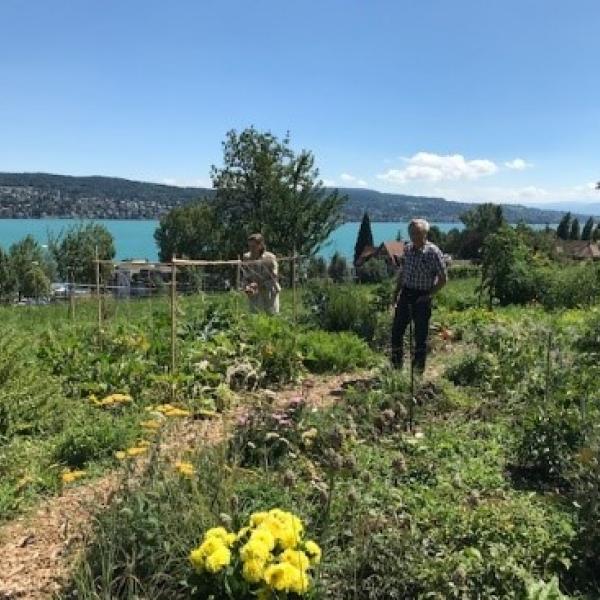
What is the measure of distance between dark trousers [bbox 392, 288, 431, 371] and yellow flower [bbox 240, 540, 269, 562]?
196 inches

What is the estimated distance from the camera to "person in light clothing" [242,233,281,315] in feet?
30.7

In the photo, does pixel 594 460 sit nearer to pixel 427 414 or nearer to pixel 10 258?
pixel 427 414

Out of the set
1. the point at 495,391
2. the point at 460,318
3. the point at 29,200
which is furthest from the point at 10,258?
the point at 29,200

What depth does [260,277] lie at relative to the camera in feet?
31.4

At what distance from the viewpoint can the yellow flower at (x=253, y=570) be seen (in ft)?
8.96

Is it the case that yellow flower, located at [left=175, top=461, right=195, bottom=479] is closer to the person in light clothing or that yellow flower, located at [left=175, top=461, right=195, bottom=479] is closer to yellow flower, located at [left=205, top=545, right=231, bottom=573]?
yellow flower, located at [left=205, top=545, right=231, bottom=573]

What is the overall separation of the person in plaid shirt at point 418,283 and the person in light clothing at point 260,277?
208 cm

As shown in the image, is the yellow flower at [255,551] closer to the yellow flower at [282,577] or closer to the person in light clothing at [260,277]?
the yellow flower at [282,577]

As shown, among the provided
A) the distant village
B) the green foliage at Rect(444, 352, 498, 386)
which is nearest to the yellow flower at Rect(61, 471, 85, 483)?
the green foliage at Rect(444, 352, 498, 386)

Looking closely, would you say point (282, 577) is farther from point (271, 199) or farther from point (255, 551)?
point (271, 199)

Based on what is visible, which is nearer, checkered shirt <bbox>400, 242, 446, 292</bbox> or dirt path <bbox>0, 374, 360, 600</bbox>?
dirt path <bbox>0, 374, 360, 600</bbox>

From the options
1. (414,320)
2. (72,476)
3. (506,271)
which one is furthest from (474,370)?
(506,271)

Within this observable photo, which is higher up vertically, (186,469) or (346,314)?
(186,469)

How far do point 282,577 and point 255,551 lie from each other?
139mm
